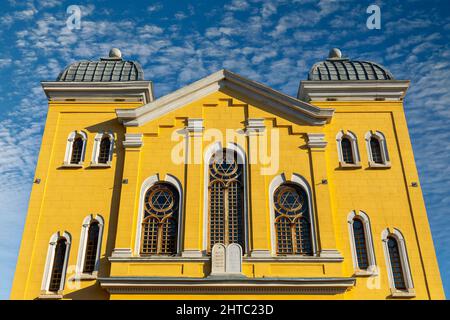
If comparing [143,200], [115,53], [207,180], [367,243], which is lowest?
[367,243]

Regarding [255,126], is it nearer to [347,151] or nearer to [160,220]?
[347,151]

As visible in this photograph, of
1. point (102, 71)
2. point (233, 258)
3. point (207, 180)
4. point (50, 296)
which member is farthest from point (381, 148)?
point (50, 296)

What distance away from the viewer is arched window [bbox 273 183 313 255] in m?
19.3

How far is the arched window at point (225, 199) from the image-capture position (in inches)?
768

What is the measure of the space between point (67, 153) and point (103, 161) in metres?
1.82

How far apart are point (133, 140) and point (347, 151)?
34.0 ft

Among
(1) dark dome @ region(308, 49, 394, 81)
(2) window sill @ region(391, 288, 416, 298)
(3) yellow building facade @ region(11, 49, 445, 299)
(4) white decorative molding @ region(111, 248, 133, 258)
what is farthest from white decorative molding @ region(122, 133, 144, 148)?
(2) window sill @ region(391, 288, 416, 298)

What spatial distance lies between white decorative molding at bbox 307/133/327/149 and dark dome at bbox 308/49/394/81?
150 inches

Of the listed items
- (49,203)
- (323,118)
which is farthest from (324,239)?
(49,203)

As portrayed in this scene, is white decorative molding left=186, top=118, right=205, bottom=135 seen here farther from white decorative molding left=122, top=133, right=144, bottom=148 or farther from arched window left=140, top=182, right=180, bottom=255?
arched window left=140, top=182, right=180, bottom=255

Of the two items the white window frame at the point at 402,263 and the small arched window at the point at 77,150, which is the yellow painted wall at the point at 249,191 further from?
the small arched window at the point at 77,150

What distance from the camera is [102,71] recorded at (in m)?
24.2

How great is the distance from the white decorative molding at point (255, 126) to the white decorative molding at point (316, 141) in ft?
7.40
